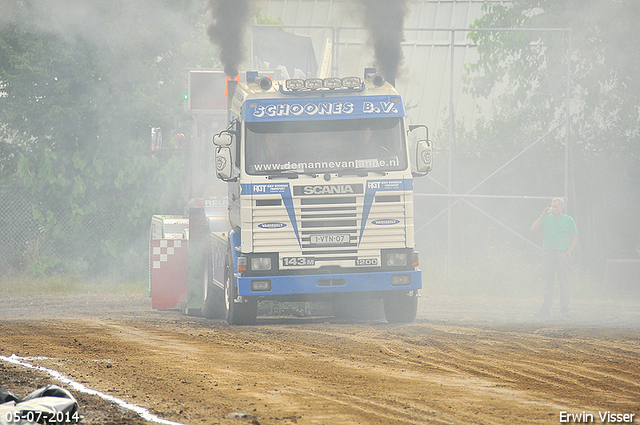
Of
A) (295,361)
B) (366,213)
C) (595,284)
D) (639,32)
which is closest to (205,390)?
(295,361)

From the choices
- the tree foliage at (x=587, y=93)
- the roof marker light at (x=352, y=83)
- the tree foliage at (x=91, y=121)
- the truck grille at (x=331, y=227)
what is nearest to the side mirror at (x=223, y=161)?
the truck grille at (x=331, y=227)

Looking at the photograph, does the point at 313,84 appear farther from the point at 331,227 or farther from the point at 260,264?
the point at 260,264

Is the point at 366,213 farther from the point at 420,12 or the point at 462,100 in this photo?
the point at 420,12

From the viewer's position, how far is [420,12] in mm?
27156

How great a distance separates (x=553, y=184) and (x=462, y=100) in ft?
16.3

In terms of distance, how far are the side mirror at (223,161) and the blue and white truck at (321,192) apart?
1 centimetres

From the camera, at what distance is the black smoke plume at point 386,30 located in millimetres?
13977

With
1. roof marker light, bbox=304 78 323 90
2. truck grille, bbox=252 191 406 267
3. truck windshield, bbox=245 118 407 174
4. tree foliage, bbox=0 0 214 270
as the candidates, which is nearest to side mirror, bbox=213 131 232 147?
truck windshield, bbox=245 118 407 174

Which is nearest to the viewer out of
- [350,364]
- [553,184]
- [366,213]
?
[350,364]

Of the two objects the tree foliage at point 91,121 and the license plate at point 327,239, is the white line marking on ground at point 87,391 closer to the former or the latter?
the license plate at point 327,239

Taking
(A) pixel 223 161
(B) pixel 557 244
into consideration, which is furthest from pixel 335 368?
(B) pixel 557 244

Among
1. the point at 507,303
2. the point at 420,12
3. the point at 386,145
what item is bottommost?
the point at 507,303

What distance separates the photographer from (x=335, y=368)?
767 cm

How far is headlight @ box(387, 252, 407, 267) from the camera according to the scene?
425 inches
